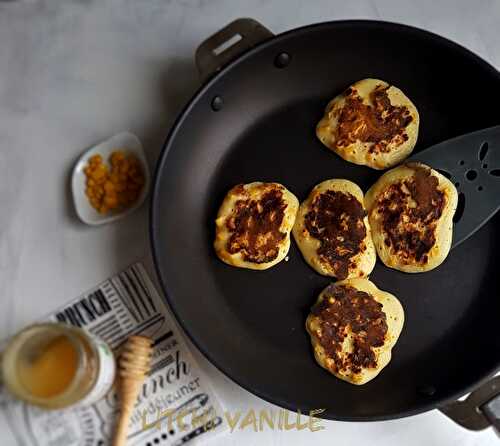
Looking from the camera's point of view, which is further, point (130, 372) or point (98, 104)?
point (98, 104)

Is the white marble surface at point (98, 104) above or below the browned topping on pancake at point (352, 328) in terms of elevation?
above

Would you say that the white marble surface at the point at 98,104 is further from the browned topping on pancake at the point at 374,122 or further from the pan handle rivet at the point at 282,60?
the browned topping on pancake at the point at 374,122

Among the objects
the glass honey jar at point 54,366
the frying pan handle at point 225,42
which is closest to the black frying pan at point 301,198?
the frying pan handle at point 225,42

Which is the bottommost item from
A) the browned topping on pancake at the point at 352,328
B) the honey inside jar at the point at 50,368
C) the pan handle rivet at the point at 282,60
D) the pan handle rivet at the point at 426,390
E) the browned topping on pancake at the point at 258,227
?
the pan handle rivet at the point at 426,390

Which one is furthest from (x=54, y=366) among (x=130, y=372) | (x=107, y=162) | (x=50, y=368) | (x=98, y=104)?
(x=98, y=104)

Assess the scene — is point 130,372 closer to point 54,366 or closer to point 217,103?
point 54,366
